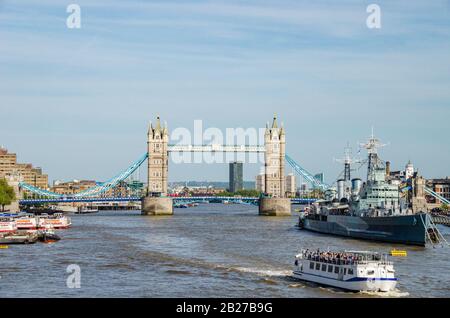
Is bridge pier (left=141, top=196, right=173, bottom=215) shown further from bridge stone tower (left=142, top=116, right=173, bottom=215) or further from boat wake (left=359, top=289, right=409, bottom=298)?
boat wake (left=359, top=289, right=409, bottom=298)

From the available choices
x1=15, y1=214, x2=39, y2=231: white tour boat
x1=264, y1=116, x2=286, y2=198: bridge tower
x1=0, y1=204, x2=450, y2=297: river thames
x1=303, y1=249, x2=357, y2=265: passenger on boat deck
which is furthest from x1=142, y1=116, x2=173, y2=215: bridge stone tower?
x1=303, y1=249, x2=357, y2=265: passenger on boat deck

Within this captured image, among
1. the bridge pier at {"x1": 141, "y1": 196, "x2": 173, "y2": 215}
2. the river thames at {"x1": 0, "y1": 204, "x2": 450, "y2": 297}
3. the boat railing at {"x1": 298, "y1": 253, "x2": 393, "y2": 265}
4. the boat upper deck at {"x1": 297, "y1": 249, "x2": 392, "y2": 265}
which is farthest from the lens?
the bridge pier at {"x1": 141, "y1": 196, "x2": 173, "y2": 215}

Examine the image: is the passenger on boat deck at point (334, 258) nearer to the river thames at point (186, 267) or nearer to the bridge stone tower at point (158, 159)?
the river thames at point (186, 267)

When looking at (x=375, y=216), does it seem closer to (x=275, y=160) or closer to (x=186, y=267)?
(x=186, y=267)

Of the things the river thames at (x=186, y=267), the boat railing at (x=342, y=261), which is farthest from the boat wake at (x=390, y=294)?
the boat railing at (x=342, y=261)

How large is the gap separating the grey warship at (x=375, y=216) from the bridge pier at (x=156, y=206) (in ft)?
153

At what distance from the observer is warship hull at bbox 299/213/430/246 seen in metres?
61.8

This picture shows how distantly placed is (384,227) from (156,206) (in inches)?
2776

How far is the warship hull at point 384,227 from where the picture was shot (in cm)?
6184

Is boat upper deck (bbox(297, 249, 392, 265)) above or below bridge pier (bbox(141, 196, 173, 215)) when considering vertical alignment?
below

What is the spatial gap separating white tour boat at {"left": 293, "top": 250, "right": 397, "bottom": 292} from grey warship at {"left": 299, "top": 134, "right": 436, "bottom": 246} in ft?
71.7
